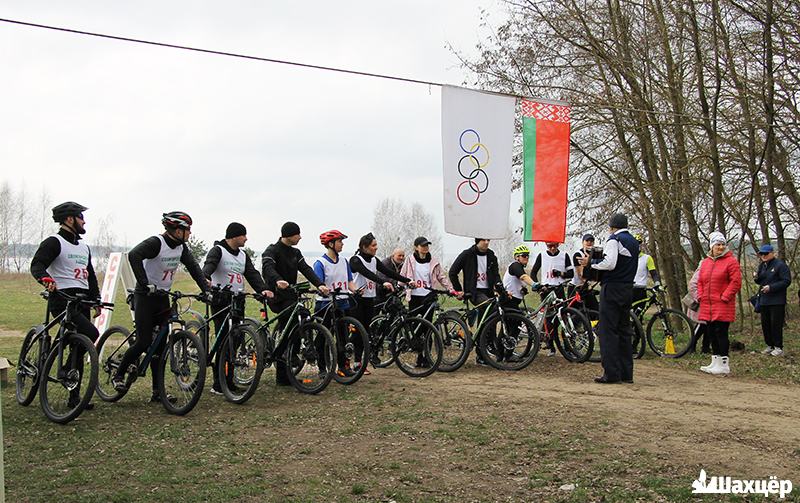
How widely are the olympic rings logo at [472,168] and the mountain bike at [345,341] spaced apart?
190cm

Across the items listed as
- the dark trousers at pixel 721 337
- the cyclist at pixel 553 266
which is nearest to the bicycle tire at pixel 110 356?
the cyclist at pixel 553 266

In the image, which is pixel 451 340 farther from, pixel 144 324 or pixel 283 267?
pixel 144 324

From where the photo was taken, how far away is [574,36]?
14336 mm

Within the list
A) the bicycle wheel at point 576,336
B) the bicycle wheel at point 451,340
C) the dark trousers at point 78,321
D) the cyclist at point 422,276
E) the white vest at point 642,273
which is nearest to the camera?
the dark trousers at point 78,321

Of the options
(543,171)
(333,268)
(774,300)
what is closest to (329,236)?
(333,268)

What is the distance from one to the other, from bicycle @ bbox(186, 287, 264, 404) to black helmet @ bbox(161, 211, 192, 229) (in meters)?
0.73

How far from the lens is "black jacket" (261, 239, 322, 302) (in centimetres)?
888

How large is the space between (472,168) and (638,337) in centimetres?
388

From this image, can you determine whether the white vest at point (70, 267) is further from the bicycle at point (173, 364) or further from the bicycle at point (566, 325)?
the bicycle at point (566, 325)

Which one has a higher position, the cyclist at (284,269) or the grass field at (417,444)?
the cyclist at (284,269)

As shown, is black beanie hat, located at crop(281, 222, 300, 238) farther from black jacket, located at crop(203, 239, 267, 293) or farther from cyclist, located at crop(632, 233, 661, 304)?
cyclist, located at crop(632, 233, 661, 304)

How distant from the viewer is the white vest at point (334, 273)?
9.84m

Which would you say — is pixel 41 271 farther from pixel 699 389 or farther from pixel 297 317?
pixel 699 389

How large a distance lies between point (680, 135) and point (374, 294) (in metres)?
6.71
